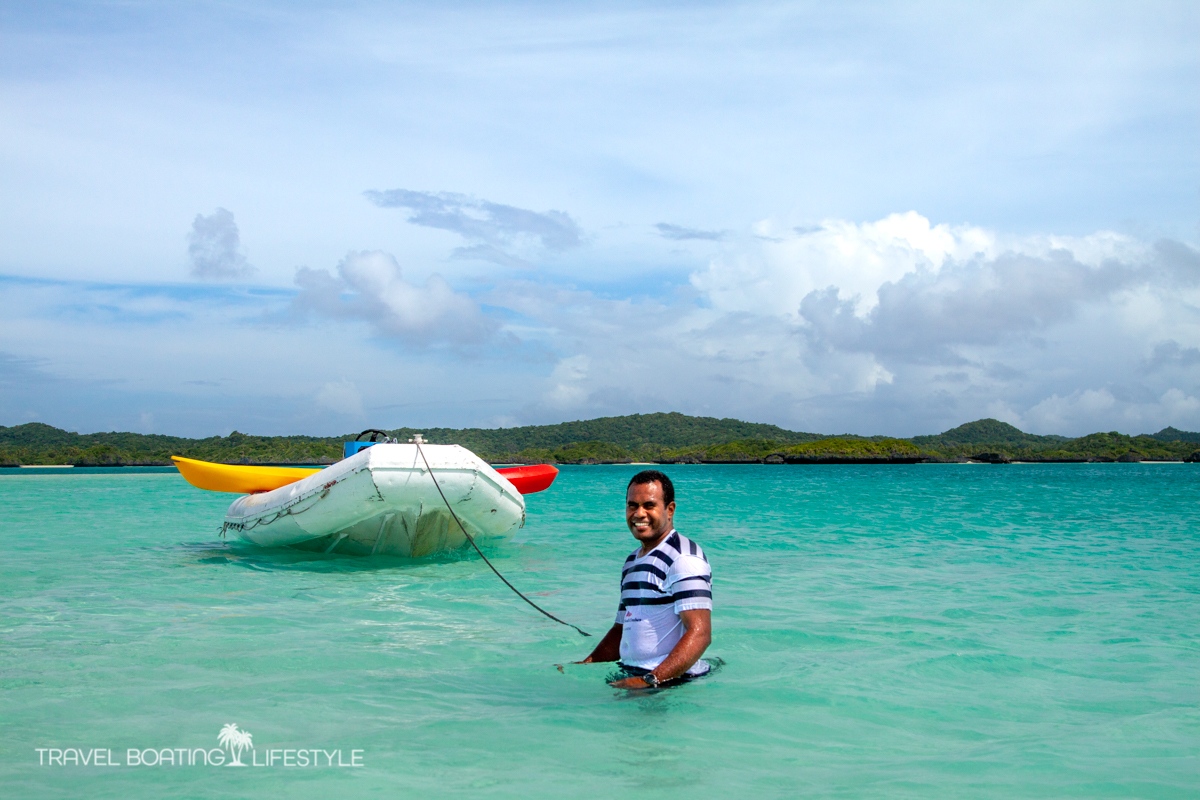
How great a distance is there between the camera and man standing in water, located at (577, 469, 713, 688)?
12.4ft

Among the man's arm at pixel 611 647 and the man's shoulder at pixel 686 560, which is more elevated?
the man's shoulder at pixel 686 560

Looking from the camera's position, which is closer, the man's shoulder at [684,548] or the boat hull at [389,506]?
the man's shoulder at [684,548]

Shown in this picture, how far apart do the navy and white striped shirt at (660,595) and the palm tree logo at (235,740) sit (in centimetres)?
168

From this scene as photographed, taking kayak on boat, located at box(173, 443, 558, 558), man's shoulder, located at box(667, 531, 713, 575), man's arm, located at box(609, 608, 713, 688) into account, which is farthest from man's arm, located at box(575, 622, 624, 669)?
kayak on boat, located at box(173, 443, 558, 558)

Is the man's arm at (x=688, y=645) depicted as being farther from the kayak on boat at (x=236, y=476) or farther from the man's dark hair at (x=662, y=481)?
the kayak on boat at (x=236, y=476)

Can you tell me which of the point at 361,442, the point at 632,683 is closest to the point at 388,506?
the point at 361,442

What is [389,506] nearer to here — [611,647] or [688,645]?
[611,647]

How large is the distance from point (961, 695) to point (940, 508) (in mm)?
19919

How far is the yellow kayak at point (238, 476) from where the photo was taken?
11.7 m

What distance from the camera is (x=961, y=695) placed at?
15.2 feet

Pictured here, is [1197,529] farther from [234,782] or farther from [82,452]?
[82,452]

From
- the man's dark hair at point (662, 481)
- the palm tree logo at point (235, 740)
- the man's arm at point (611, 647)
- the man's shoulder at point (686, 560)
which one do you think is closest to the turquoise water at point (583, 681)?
the palm tree logo at point (235, 740)

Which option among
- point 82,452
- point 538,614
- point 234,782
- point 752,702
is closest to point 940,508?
point 538,614

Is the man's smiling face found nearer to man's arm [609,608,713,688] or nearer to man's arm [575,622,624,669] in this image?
man's arm [609,608,713,688]
